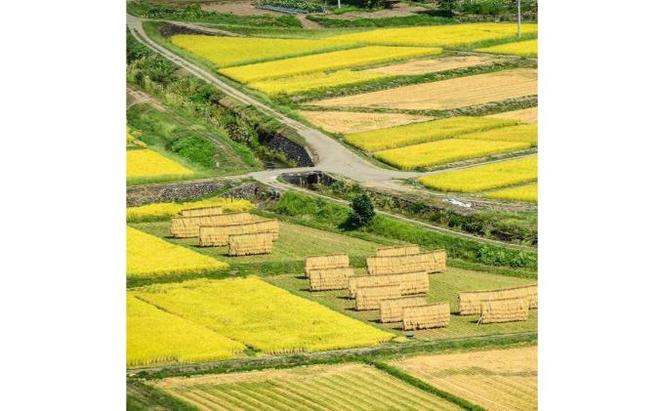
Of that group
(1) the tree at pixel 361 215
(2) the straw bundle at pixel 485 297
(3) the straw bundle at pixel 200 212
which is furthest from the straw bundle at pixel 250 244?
(2) the straw bundle at pixel 485 297

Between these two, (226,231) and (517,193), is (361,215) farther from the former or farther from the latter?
(517,193)

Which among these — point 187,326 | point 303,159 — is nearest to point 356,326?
point 187,326

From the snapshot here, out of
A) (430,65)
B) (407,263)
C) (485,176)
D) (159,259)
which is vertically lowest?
(407,263)

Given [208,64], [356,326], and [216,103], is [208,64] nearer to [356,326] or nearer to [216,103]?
[216,103]

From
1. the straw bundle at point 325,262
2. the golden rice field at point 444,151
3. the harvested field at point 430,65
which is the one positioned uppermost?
the harvested field at point 430,65

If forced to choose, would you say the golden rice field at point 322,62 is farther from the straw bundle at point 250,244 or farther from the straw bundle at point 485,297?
the straw bundle at point 485,297

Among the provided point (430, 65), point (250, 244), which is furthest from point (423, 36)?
point (250, 244)

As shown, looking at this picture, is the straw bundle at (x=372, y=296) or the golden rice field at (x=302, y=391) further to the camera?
the straw bundle at (x=372, y=296)
